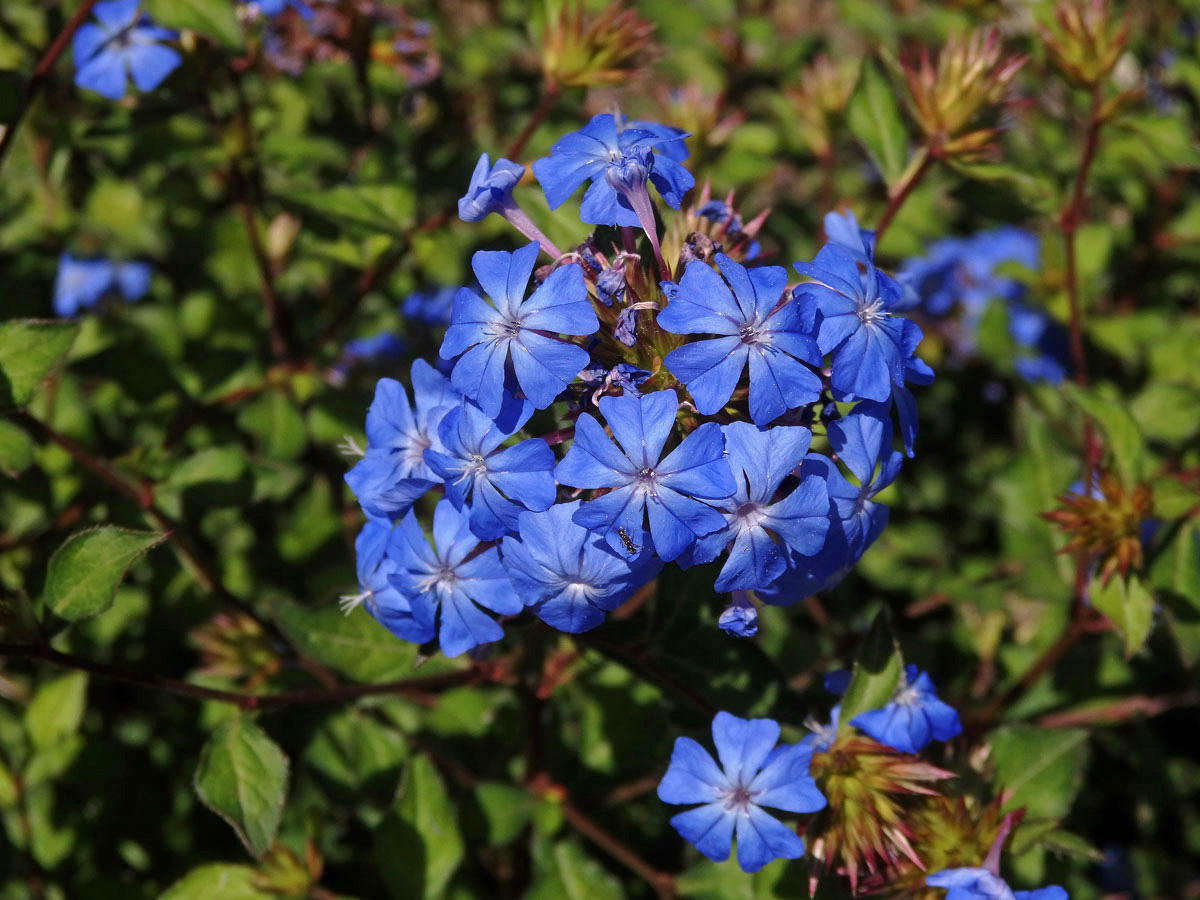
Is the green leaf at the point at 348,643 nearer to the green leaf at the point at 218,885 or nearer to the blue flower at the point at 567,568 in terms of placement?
the green leaf at the point at 218,885

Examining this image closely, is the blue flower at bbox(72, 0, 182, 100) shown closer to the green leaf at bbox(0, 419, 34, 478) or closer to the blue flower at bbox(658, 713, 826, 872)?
Result: the green leaf at bbox(0, 419, 34, 478)

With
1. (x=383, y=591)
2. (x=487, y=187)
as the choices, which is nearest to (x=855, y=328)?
(x=487, y=187)

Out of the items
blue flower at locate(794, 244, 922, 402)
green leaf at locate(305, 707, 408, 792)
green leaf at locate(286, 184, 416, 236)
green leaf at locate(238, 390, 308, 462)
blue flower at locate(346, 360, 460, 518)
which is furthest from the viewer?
green leaf at locate(238, 390, 308, 462)

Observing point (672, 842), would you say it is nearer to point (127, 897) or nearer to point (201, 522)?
point (127, 897)

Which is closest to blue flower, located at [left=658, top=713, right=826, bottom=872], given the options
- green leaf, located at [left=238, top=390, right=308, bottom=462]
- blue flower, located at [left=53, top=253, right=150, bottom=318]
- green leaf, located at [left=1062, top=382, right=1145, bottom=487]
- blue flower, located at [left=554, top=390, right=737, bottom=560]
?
blue flower, located at [left=554, top=390, right=737, bottom=560]

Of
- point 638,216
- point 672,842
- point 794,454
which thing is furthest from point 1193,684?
point 638,216

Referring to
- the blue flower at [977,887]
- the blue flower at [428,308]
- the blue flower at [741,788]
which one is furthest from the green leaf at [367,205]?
the blue flower at [977,887]
